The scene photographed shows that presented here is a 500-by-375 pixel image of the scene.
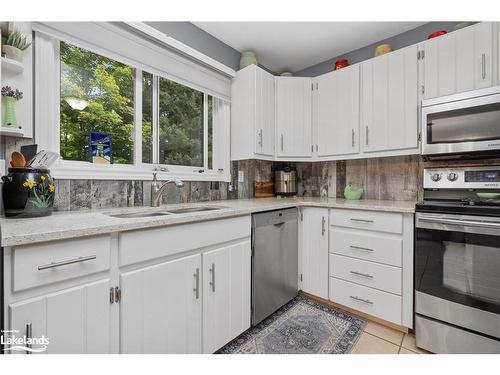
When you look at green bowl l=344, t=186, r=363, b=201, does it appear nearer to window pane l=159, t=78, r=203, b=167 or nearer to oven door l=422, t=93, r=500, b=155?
oven door l=422, t=93, r=500, b=155

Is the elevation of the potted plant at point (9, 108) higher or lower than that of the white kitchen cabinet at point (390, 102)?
lower

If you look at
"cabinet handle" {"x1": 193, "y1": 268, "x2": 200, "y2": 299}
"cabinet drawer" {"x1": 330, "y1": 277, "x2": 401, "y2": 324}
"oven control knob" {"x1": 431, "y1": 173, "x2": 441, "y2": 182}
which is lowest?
"cabinet drawer" {"x1": 330, "y1": 277, "x2": 401, "y2": 324}

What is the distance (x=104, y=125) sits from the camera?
1.66 meters

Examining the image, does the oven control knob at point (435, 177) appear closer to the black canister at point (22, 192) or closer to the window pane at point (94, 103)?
the window pane at point (94, 103)

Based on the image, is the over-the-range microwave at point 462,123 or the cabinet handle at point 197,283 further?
the over-the-range microwave at point 462,123

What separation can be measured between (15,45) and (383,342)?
277cm

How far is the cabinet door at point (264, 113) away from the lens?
2.29 meters

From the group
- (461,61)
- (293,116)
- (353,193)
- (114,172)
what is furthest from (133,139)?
(461,61)

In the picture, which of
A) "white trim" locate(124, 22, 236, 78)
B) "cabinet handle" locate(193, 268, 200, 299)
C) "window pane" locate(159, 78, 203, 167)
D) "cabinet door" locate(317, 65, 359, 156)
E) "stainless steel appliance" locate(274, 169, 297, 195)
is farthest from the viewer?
"stainless steel appliance" locate(274, 169, 297, 195)

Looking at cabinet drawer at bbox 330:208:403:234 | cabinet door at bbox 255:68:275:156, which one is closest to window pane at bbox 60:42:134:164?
cabinet door at bbox 255:68:275:156

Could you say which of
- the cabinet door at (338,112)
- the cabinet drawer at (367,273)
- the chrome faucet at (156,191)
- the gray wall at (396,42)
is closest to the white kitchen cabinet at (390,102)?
the cabinet door at (338,112)

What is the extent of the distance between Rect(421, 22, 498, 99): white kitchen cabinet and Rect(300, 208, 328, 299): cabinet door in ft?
4.26

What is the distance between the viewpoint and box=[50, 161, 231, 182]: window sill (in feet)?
4.61

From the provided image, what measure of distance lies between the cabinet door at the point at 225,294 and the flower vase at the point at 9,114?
1157mm
